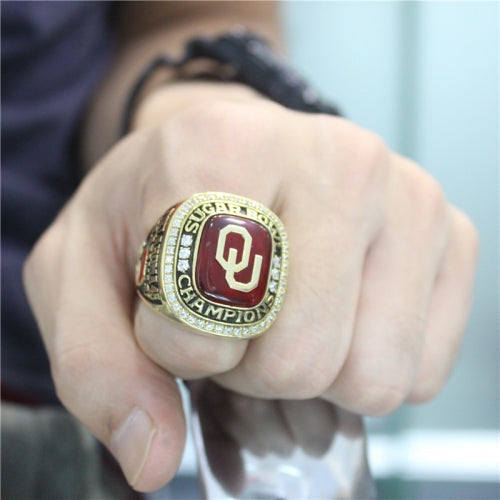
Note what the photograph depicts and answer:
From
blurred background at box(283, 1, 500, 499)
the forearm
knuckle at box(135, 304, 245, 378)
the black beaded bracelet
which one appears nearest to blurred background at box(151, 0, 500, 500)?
blurred background at box(283, 1, 500, 499)

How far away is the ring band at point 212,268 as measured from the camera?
0.39m

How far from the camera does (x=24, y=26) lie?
2.41 feet

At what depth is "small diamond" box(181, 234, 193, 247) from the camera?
39cm

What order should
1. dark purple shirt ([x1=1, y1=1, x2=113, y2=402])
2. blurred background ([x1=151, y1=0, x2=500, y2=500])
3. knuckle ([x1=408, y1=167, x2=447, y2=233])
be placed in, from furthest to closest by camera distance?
blurred background ([x1=151, y1=0, x2=500, y2=500]) < dark purple shirt ([x1=1, y1=1, x2=113, y2=402]) < knuckle ([x1=408, y1=167, x2=447, y2=233])

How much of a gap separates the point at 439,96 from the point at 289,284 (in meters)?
0.84

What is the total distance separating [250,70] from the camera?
0.66 m

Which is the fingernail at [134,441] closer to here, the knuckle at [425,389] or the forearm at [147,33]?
the knuckle at [425,389]

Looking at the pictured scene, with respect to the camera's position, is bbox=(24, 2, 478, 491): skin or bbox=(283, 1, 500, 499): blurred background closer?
bbox=(24, 2, 478, 491): skin

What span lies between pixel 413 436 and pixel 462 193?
0.43 meters

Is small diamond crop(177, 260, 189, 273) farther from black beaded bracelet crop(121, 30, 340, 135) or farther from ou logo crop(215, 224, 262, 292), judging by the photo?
black beaded bracelet crop(121, 30, 340, 135)

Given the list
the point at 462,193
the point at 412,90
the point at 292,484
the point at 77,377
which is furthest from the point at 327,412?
the point at 412,90

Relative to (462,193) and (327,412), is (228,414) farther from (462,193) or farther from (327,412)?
(462,193)

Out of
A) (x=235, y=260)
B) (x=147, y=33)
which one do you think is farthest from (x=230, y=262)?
(x=147, y=33)

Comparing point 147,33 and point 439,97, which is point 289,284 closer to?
point 147,33
